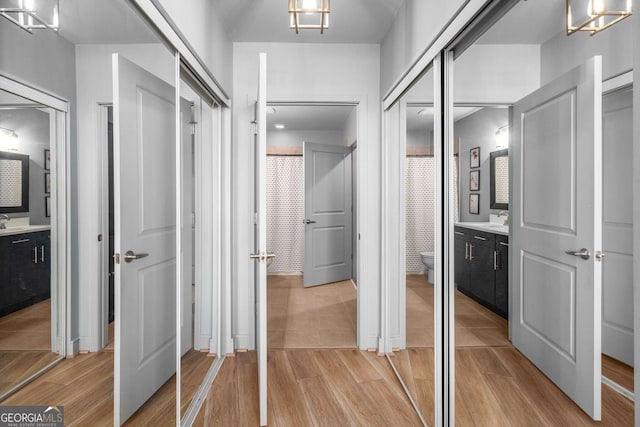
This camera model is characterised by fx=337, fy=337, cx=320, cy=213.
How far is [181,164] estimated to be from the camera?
1818mm

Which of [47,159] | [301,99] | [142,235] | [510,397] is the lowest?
[510,397]

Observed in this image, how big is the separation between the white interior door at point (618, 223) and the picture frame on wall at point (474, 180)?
0.59 m

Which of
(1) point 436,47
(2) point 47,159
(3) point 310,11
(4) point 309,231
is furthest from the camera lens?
(4) point 309,231

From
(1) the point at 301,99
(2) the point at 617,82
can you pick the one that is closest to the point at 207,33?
(1) the point at 301,99

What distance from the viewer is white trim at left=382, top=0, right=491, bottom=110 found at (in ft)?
4.37

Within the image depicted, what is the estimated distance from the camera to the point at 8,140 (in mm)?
703

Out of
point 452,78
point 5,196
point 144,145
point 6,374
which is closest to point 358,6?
point 452,78

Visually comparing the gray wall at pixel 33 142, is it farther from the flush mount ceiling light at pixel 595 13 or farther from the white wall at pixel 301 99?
the white wall at pixel 301 99

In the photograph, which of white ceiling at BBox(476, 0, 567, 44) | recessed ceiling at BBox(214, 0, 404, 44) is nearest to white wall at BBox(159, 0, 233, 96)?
recessed ceiling at BBox(214, 0, 404, 44)

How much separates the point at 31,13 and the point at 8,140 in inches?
12.4

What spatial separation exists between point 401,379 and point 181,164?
1.98 m

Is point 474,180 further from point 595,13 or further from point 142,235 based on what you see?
point 142,235

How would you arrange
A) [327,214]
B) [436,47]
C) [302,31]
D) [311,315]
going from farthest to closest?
[327,214]
[311,315]
[302,31]
[436,47]

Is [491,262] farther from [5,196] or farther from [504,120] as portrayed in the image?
[5,196]
